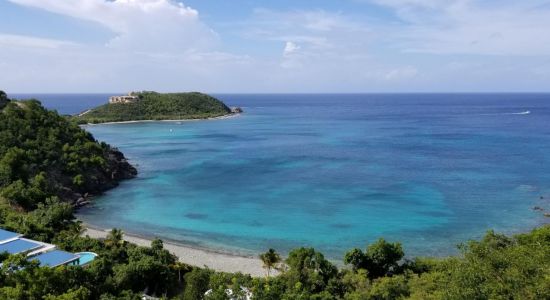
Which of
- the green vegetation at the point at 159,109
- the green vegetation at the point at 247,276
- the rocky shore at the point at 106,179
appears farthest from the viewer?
the green vegetation at the point at 159,109

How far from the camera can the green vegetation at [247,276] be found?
51.0ft

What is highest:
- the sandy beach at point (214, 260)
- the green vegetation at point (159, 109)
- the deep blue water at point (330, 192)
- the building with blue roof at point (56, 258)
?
the green vegetation at point (159, 109)

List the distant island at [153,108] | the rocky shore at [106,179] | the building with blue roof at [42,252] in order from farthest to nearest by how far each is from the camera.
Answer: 1. the distant island at [153,108]
2. the rocky shore at [106,179]
3. the building with blue roof at [42,252]

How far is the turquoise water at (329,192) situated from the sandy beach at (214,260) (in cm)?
170

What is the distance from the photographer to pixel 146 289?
22.7 meters

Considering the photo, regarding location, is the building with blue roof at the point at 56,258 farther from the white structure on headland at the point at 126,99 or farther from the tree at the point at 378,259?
the white structure on headland at the point at 126,99

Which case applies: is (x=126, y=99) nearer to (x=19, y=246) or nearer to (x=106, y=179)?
(x=106, y=179)

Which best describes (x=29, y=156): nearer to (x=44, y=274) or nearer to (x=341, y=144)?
(x=44, y=274)

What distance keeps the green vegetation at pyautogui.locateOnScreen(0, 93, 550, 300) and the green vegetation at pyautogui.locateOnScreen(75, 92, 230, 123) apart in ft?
282

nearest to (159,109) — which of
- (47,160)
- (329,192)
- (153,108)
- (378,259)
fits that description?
(153,108)

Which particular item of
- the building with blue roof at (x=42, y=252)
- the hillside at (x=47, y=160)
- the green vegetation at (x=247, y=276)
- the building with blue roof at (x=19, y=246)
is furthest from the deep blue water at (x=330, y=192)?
the building with blue roof at (x=19, y=246)

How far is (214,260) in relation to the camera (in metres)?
30.5

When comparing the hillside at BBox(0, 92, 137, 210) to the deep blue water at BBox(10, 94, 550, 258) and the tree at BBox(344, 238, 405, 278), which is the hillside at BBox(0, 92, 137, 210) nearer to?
the deep blue water at BBox(10, 94, 550, 258)

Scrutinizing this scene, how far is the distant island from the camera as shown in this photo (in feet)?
415
